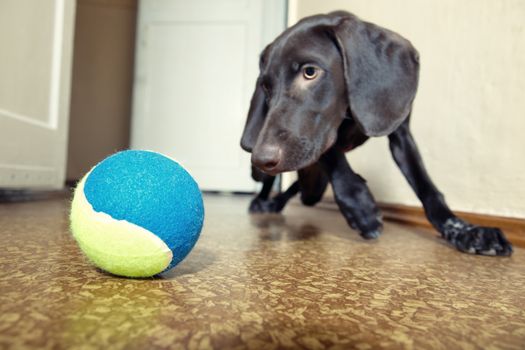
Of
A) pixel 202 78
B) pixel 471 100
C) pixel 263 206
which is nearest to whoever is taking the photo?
pixel 471 100

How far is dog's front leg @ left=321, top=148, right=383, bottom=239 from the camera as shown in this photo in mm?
1378

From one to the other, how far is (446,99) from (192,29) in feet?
10.5

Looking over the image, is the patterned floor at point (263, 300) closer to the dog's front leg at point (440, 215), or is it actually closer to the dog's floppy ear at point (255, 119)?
the dog's front leg at point (440, 215)

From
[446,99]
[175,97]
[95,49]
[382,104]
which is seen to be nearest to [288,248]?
[382,104]

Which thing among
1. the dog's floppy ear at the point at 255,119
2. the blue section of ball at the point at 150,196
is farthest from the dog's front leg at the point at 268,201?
the blue section of ball at the point at 150,196

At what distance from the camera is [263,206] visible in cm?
254

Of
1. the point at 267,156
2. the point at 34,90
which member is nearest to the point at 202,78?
the point at 34,90

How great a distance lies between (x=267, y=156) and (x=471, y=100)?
3.28 ft

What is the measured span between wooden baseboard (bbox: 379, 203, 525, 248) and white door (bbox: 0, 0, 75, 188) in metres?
1.84

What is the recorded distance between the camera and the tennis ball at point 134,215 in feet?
2.46

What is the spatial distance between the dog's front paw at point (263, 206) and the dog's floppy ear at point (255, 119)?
0.98 metres

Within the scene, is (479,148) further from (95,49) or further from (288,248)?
(95,49)

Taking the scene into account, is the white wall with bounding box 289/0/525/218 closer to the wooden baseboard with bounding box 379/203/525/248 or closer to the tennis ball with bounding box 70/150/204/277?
the wooden baseboard with bounding box 379/203/525/248

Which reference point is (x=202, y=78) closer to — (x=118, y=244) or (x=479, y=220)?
(x=479, y=220)
